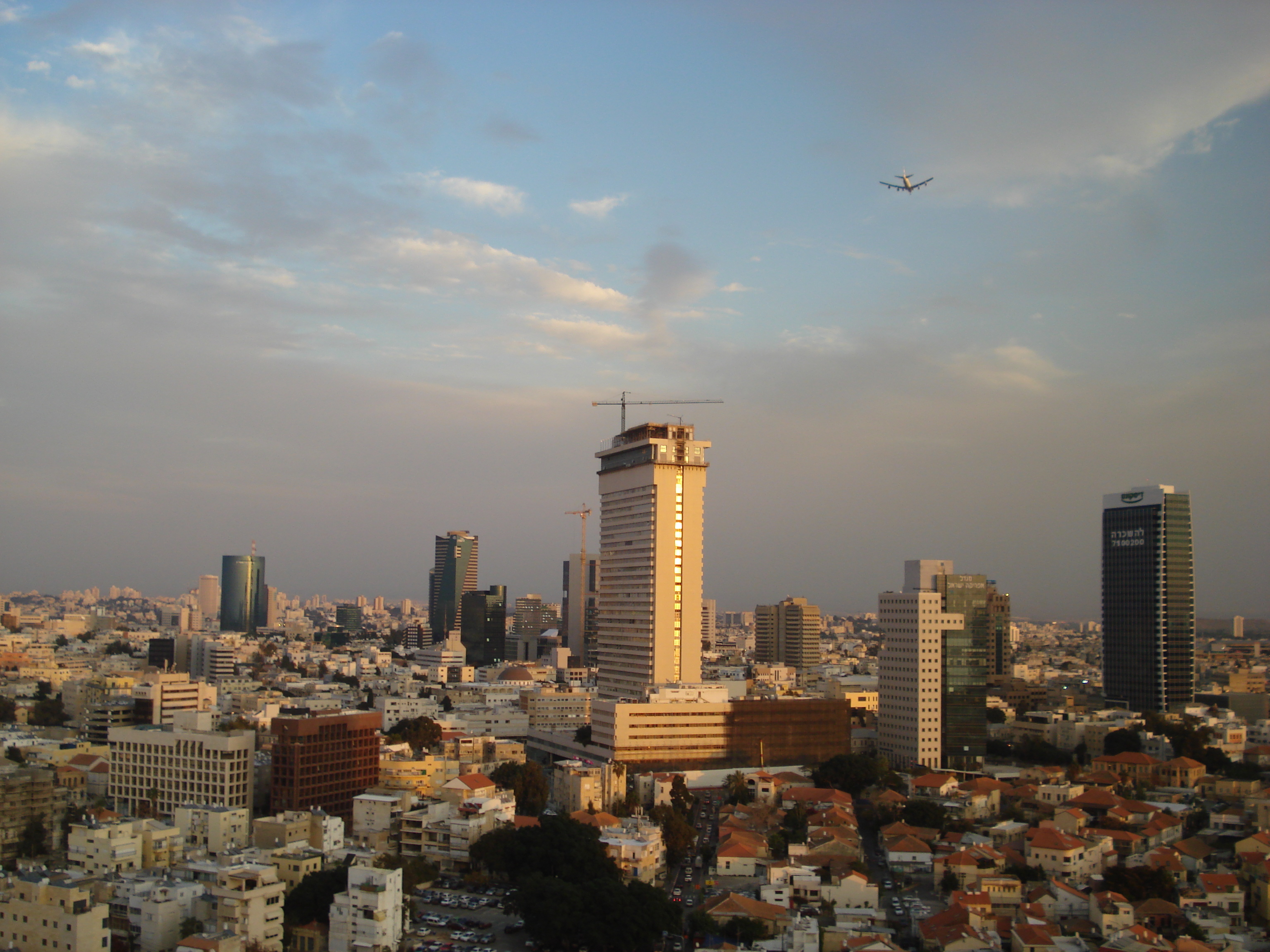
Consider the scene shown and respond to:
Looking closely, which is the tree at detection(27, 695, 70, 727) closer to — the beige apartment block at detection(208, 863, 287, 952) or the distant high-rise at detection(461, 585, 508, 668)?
the beige apartment block at detection(208, 863, 287, 952)

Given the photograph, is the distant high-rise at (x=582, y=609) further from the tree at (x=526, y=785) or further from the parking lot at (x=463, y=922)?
the parking lot at (x=463, y=922)

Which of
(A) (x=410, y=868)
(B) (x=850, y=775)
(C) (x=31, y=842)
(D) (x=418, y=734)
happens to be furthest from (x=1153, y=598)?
(C) (x=31, y=842)

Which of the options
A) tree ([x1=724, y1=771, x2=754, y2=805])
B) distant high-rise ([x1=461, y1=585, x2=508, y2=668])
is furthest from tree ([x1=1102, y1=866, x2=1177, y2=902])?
distant high-rise ([x1=461, y1=585, x2=508, y2=668])

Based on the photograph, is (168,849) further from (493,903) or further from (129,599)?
(129,599)

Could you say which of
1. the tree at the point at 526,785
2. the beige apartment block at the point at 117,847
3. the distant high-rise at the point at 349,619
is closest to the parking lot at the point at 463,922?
the tree at the point at 526,785

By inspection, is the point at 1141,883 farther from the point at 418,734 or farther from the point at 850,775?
the point at 418,734

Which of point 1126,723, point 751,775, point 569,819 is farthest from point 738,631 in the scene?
point 569,819
